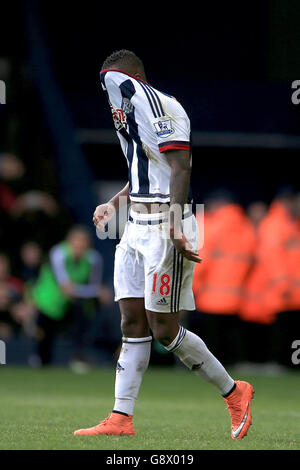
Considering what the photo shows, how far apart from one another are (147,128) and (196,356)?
128 cm

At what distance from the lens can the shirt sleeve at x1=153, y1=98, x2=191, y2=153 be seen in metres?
5.89

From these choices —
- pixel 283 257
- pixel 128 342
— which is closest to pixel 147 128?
pixel 128 342

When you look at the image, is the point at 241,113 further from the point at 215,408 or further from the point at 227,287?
the point at 215,408

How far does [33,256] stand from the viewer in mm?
14148

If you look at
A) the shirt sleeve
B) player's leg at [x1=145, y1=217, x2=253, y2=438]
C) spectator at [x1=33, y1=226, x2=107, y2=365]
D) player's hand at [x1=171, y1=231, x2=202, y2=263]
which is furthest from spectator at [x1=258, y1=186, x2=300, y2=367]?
player's hand at [x1=171, y1=231, x2=202, y2=263]

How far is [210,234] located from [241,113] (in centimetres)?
402

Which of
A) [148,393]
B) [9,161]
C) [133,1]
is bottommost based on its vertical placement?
[148,393]

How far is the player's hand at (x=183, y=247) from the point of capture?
5738 mm

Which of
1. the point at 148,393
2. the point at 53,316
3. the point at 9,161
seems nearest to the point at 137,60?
the point at 148,393

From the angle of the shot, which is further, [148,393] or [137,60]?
[148,393]

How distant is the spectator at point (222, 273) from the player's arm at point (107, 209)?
632cm

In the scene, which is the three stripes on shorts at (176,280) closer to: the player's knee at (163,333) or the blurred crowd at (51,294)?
the player's knee at (163,333)

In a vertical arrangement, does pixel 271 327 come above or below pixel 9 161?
below

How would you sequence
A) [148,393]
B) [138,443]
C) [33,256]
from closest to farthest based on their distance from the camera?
[138,443]
[148,393]
[33,256]
